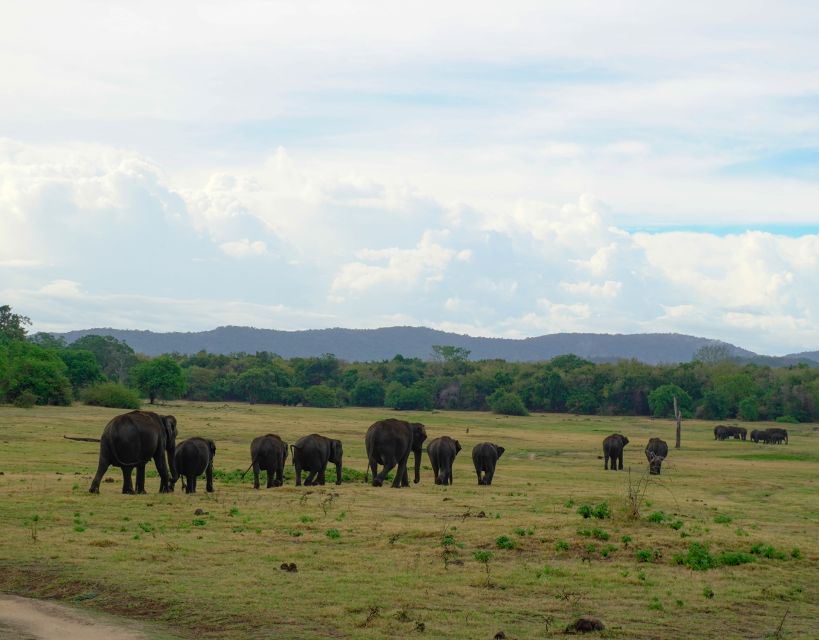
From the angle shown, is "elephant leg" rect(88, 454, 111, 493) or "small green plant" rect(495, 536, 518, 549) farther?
"elephant leg" rect(88, 454, 111, 493)

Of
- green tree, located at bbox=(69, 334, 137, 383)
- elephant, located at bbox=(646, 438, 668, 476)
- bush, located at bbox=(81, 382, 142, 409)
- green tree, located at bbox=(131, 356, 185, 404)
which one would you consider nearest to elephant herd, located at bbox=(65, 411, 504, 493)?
elephant, located at bbox=(646, 438, 668, 476)

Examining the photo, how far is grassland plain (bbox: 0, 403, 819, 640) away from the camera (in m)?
14.3

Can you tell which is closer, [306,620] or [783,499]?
[306,620]

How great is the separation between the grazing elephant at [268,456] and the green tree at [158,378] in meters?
68.3

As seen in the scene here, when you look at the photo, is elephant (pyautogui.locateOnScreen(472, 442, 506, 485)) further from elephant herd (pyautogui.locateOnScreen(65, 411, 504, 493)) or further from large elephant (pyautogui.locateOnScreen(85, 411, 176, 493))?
large elephant (pyautogui.locateOnScreen(85, 411, 176, 493))

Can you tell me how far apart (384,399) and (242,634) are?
4546 inches

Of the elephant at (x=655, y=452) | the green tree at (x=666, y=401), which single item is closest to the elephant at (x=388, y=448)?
the elephant at (x=655, y=452)

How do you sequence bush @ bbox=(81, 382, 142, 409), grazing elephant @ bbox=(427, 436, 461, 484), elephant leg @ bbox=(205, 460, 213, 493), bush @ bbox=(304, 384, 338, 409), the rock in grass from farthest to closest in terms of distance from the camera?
bush @ bbox=(304, 384, 338, 409)
bush @ bbox=(81, 382, 142, 409)
grazing elephant @ bbox=(427, 436, 461, 484)
elephant leg @ bbox=(205, 460, 213, 493)
the rock in grass

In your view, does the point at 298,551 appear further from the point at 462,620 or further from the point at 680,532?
the point at 680,532

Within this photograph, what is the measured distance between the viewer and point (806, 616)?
50.8 ft

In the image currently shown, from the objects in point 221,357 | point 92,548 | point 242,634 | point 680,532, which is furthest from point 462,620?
point 221,357

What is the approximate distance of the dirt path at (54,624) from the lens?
1273 cm

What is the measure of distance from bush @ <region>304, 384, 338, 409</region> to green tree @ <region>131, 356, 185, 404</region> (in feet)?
85.5

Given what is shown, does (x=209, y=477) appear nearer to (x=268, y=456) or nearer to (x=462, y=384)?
(x=268, y=456)
